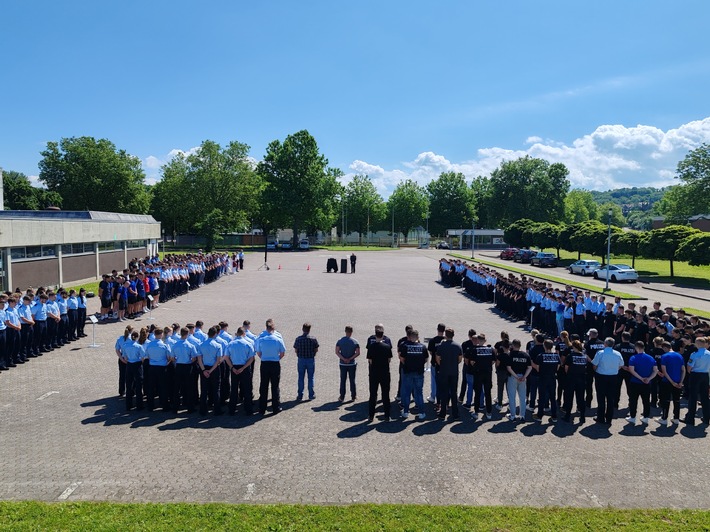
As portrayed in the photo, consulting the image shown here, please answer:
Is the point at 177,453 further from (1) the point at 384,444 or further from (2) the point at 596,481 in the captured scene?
(2) the point at 596,481

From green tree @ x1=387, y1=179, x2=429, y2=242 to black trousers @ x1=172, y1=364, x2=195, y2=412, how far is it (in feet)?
325

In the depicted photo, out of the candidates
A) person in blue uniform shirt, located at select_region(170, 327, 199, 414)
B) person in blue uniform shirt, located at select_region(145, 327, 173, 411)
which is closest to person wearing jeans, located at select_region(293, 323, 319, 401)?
person in blue uniform shirt, located at select_region(170, 327, 199, 414)

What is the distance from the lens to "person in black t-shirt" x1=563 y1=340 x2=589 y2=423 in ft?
32.4

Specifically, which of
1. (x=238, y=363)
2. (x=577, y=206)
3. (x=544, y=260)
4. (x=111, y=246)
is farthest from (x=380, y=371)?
(x=577, y=206)

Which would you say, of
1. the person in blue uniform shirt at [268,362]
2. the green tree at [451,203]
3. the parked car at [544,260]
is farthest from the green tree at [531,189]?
the person in blue uniform shirt at [268,362]

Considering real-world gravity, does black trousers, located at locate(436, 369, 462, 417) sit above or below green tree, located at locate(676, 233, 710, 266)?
below

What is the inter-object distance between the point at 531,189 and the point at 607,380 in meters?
95.9

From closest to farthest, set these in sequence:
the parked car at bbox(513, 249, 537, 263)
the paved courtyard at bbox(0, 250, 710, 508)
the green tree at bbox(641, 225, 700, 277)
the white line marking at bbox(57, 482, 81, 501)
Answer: the white line marking at bbox(57, 482, 81, 501) < the paved courtyard at bbox(0, 250, 710, 508) < the green tree at bbox(641, 225, 700, 277) < the parked car at bbox(513, 249, 537, 263)

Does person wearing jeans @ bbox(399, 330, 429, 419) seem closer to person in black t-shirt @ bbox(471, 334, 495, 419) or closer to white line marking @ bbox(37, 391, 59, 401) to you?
person in black t-shirt @ bbox(471, 334, 495, 419)

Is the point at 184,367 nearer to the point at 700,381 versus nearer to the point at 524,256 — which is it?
the point at 700,381

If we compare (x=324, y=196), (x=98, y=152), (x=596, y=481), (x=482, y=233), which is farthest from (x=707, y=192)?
(x=98, y=152)

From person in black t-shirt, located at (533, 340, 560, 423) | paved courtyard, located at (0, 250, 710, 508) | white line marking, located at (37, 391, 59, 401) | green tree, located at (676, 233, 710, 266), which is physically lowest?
paved courtyard, located at (0, 250, 710, 508)

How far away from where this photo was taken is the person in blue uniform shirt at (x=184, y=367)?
396 inches

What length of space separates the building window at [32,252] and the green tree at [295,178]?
49946mm
